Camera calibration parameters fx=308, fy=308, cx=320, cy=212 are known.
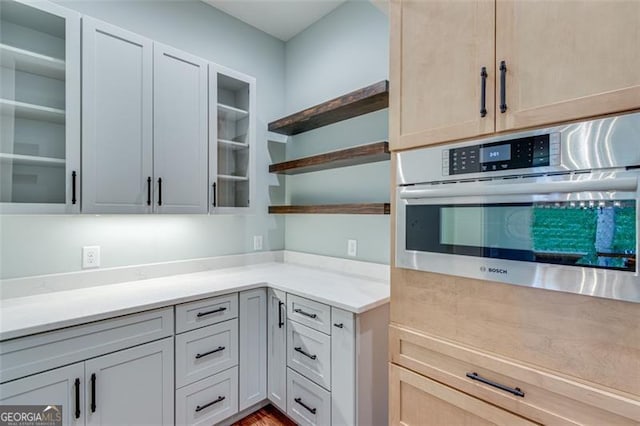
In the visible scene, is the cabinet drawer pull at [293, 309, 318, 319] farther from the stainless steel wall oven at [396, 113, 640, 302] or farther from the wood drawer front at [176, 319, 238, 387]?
the stainless steel wall oven at [396, 113, 640, 302]

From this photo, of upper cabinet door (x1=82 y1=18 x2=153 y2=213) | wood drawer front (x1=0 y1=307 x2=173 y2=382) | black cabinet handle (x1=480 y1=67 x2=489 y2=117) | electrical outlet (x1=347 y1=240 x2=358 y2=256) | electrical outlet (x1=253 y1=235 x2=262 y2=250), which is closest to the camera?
black cabinet handle (x1=480 y1=67 x2=489 y2=117)

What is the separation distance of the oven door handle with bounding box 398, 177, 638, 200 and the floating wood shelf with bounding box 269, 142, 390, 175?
2.17ft

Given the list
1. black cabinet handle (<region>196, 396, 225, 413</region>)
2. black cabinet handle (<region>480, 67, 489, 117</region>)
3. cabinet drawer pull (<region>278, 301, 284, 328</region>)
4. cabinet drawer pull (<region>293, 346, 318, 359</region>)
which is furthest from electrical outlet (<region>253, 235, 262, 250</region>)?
black cabinet handle (<region>480, 67, 489, 117</region>)

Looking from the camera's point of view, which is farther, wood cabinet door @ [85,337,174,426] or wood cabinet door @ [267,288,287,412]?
wood cabinet door @ [267,288,287,412]

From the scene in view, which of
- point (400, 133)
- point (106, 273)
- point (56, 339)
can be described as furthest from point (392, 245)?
point (106, 273)

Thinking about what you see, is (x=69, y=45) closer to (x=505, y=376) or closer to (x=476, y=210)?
(x=476, y=210)

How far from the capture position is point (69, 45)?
5.15 feet

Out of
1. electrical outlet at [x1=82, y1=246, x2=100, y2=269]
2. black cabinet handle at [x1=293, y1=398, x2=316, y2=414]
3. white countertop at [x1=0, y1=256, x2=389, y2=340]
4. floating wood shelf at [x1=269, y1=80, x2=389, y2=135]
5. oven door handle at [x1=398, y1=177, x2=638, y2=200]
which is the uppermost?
floating wood shelf at [x1=269, y1=80, x2=389, y2=135]

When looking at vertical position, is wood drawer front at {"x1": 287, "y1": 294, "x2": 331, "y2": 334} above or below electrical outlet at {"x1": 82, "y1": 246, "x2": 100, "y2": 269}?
below

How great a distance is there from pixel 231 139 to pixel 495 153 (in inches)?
71.2

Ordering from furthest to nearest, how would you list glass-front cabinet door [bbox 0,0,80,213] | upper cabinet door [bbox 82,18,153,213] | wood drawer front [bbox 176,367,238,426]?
wood drawer front [bbox 176,367,238,426] < upper cabinet door [bbox 82,18,153,213] < glass-front cabinet door [bbox 0,0,80,213]

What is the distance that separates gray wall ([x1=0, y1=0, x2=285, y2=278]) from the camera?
1.72 m

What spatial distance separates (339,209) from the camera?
7.00 feet

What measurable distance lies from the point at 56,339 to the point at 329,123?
208 cm
